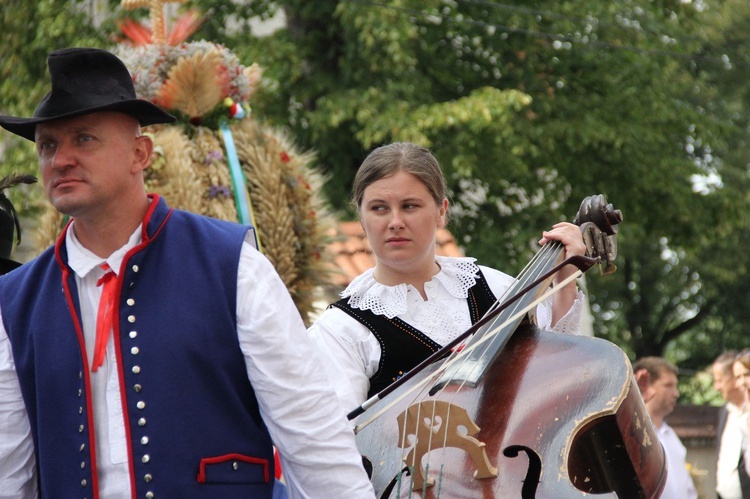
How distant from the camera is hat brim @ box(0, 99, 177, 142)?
2.31m

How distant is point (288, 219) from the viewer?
15.0 ft

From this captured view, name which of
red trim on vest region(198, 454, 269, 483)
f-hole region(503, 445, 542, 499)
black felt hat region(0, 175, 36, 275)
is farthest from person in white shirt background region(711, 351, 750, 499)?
red trim on vest region(198, 454, 269, 483)

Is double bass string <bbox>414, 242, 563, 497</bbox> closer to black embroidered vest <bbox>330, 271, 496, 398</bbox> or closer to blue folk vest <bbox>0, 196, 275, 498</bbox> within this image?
black embroidered vest <bbox>330, 271, 496, 398</bbox>

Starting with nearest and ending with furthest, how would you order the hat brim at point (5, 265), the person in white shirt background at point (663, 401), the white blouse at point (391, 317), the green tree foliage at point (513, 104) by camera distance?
1. the white blouse at point (391, 317)
2. the hat brim at point (5, 265)
3. the person in white shirt background at point (663, 401)
4. the green tree foliage at point (513, 104)

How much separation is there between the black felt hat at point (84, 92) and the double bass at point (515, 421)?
90 centimetres

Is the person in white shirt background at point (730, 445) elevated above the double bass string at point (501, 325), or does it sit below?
below

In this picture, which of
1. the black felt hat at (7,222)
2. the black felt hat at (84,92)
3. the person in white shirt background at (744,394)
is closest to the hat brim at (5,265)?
the black felt hat at (7,222)

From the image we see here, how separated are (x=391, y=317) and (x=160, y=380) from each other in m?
1.08

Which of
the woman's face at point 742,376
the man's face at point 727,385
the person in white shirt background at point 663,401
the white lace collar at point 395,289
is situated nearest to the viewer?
the white lace collar at point 395,289

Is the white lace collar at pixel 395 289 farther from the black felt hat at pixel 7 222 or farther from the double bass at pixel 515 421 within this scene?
the black felt hat at pixel 7 222

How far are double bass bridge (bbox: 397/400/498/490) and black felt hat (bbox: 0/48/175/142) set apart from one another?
0.94 metres

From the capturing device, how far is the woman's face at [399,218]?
3234 millimetres

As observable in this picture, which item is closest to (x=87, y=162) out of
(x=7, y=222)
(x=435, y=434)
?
(x=435, y=434)

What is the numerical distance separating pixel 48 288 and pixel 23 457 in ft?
1.17
